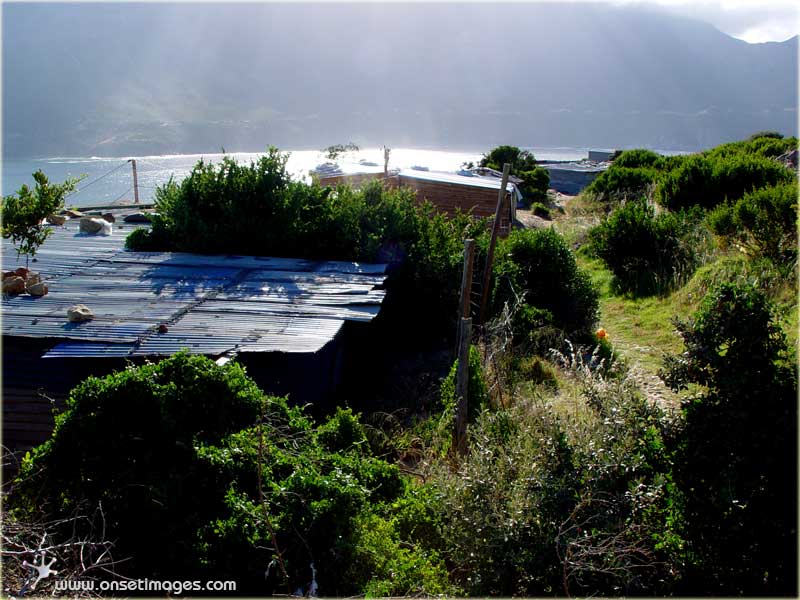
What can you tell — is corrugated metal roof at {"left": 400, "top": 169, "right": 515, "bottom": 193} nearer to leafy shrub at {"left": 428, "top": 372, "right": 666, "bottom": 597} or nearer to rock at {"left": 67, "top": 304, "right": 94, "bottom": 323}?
rock at {"left": 67, "top": 304, "right": 94, "bottom": 323}

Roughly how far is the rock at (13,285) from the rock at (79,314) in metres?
1.38

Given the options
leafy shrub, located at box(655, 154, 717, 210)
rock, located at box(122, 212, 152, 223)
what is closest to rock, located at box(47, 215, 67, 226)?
rock, located at box(122, 212, 152, 223)

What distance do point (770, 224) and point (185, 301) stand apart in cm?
1209

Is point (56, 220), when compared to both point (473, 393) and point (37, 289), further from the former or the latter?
point (473, 393)

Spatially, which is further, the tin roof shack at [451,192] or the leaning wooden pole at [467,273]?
the tin roof shack at [451,192]

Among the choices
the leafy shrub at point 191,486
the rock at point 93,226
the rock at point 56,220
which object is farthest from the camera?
the rock at point 56,220

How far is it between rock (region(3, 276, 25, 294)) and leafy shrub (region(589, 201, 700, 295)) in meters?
12.8

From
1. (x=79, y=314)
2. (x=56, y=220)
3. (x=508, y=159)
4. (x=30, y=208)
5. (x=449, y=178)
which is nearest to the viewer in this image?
(x=79, y=314)

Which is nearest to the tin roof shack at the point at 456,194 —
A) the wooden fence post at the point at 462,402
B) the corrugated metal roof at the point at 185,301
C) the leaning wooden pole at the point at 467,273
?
the corrugated metal roof at the point at 185,301

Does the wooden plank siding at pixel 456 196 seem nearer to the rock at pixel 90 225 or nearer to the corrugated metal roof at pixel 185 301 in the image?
the rock at pixel 90 225

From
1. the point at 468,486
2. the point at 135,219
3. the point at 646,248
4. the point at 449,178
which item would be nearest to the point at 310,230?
the point at 135,219

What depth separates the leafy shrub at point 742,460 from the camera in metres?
3.96

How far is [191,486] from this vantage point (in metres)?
4.76

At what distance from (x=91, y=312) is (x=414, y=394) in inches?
187
